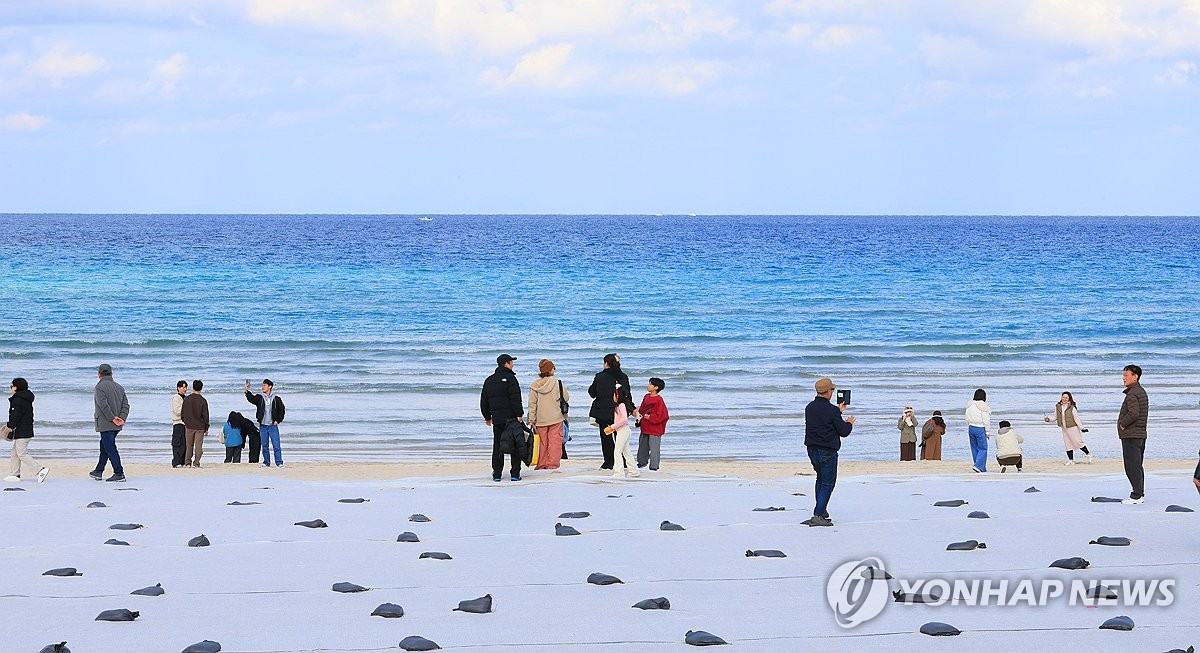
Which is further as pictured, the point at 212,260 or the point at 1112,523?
Result: the point at 212,260

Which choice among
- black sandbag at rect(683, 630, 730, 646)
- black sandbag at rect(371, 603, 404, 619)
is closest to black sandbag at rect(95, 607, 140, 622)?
black sandbag at rect(371, 603, 404, 619)

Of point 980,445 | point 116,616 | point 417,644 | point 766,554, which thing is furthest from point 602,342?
point 417,644

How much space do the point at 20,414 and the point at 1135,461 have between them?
13.0 meters

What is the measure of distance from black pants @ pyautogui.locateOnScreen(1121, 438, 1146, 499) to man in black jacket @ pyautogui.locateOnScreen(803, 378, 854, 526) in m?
3.12

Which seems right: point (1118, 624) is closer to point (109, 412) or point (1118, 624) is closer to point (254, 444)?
point (109, 412)

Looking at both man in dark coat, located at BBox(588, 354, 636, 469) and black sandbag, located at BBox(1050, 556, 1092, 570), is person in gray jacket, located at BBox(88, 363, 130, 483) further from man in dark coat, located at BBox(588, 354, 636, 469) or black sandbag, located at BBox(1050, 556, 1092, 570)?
black sandbag, located at BBox(1050, 556, 1092, 570)

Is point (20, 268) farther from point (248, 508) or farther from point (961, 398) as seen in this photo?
point (248, 508)

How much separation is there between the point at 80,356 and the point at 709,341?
61.0 feet

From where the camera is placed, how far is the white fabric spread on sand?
27.3 ft

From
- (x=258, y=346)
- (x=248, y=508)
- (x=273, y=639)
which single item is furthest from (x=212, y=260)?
(x=273, y=639)

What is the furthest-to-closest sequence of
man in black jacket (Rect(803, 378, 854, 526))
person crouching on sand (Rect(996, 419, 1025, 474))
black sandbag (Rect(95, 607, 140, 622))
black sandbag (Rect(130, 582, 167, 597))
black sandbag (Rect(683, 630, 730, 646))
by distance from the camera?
person crouching on sand (Rect(996, 419, 1025, 474)) < man in black jacket (Rect(803, 378, 854, 526)) < black sandbag (Rect(130, 582, 167, 597)) < black sandbag (Rect(95, 607, 140, 622)) < black sandbag (Rect(683, 630, 730, 646))

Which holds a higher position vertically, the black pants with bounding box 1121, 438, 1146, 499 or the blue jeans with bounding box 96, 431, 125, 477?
the black pants with bounding box 1121, 438, 1146, 499

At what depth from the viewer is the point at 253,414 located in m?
26.2

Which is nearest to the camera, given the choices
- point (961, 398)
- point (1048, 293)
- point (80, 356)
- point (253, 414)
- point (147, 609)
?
point (147, 609)
